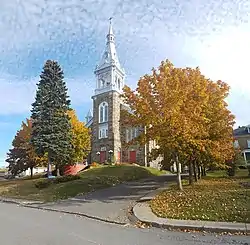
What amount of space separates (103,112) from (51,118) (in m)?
16.9

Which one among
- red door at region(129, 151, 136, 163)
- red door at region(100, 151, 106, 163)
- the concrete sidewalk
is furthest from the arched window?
the concrete sidewalk

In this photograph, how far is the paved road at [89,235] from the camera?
7238 millimetres

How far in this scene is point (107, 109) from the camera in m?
44.0

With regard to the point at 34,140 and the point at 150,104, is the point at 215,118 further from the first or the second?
the point at 34,140

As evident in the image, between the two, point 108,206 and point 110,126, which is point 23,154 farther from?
point 108,206

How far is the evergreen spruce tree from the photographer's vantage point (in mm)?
26797

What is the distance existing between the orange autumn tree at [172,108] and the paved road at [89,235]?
655cm

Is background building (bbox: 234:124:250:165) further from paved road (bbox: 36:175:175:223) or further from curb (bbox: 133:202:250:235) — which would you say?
curb (bbox: 133:202:250:235)

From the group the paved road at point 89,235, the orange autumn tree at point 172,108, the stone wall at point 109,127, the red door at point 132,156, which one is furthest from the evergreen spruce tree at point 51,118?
the paved road at point 89,235

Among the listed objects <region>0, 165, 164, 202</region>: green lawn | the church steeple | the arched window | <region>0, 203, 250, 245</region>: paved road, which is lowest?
<region>0, 203, 250, 245</region>: paved road

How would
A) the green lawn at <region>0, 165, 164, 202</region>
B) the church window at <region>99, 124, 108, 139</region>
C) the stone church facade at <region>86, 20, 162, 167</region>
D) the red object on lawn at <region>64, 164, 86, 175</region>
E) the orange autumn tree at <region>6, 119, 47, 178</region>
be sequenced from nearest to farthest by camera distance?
the green lawn at <region>0, 165, 164, 202</region> < the orange autumn tree at <region>6, 119, 47, 178</region> < the red object on lawn at <region>64, 164, 86, 175</region> < the stone church facade at <region>86, 20, 162, 167</region> < the church window at <region>99, 124, 108, 139</region>

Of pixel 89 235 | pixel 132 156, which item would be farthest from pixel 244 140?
pixel 89 235

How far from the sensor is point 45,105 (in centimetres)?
2841

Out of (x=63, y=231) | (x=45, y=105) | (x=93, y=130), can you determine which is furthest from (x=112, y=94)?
(x=63, y=231)
